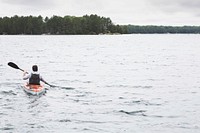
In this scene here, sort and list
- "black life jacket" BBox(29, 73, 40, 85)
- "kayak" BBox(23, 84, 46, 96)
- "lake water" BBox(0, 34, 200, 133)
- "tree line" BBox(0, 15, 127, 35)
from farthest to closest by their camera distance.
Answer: "tree line" BBox(0, 15, 127, 35), "black life jacket" BBox(29, 73, 40, 85), "kayak" BBox(23, 84, 46, 96), "lake water" BBox(0, 34, 200, 133)

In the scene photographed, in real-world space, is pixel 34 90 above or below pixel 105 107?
above

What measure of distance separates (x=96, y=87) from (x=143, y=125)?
11.4 metres

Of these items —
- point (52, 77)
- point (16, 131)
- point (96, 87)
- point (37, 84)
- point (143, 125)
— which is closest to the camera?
point (16, 131)

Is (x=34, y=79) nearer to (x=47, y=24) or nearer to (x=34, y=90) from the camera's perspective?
(x=34, y=90)

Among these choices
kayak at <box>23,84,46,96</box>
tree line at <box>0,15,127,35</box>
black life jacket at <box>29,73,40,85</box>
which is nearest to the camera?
kayak at <box>23,84,46,96</box>

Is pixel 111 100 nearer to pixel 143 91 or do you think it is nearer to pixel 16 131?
pixel 143 91

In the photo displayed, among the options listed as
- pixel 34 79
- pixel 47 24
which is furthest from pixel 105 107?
pixel 47 24

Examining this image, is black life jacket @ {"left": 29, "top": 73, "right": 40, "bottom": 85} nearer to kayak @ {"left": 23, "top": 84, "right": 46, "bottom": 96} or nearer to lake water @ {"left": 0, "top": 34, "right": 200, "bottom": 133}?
kayak @ {"left": 23, "top": 84, "right": 46, "bottom": 96}

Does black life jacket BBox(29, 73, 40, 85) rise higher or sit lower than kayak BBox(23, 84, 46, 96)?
higher

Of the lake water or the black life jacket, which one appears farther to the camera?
the black life jacket

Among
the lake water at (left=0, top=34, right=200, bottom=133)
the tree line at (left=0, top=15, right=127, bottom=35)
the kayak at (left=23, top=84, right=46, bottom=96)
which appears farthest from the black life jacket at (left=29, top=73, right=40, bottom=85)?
the tree line at (left=0, top=15, right=127, bottom=35)

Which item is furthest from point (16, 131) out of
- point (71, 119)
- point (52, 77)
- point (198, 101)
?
point (52, 77)

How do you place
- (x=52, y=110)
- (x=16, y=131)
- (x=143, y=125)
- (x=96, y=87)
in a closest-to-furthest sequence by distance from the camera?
(x=16, y=131) < (x=143, y=125) < (x=52, y=110) < (x=96, y=87)

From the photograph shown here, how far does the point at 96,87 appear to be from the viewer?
1114 inches
